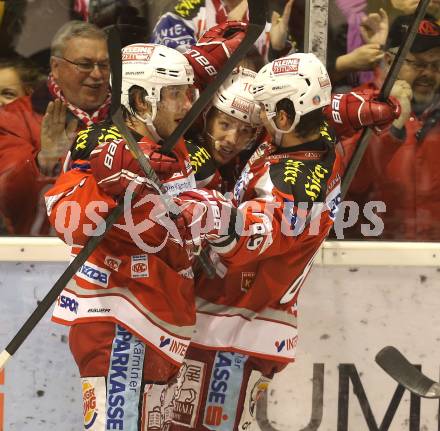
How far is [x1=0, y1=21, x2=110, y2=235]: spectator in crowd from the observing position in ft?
10.9

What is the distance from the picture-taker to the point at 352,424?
3514 millimetres

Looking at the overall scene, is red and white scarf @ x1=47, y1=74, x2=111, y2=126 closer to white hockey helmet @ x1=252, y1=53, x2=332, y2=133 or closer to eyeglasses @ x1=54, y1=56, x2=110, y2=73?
eyeglasses @ x1=54, y1=56, x2=110, y2=73

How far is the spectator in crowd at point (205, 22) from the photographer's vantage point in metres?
3.32

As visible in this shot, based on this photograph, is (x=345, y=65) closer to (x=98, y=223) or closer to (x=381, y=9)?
(x=381, y=9)

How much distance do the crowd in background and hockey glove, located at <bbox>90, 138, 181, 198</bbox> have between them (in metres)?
0.82

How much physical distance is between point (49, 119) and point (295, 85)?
89cm

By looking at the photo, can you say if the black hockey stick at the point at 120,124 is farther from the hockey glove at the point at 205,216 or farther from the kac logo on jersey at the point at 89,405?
the kac logo on jersey at the point at 89,405

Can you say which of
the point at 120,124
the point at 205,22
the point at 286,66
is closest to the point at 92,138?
the point at 120,124

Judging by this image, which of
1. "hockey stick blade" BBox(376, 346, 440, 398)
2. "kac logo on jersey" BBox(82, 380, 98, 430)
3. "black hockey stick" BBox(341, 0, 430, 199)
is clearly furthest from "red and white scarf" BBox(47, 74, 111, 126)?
"hockey stick blade" BBox(376, 346, 440, 398)

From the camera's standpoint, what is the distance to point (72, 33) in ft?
10.8

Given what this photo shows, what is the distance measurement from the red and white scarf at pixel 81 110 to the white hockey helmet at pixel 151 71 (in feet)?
1.73

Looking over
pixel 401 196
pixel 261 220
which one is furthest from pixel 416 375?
pixel 261 220

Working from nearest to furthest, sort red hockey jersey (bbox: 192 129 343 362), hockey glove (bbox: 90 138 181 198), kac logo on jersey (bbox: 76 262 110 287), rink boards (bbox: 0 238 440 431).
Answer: hockey glove (bbox: 90 138 181 198)
red hockey jersey (bbox: 192 129 343 362)
kac logo on jersey (bbox: 76 262 110 287)
rink boards (bbox: 0 238 440 431)

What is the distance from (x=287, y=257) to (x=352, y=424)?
0.81 m
